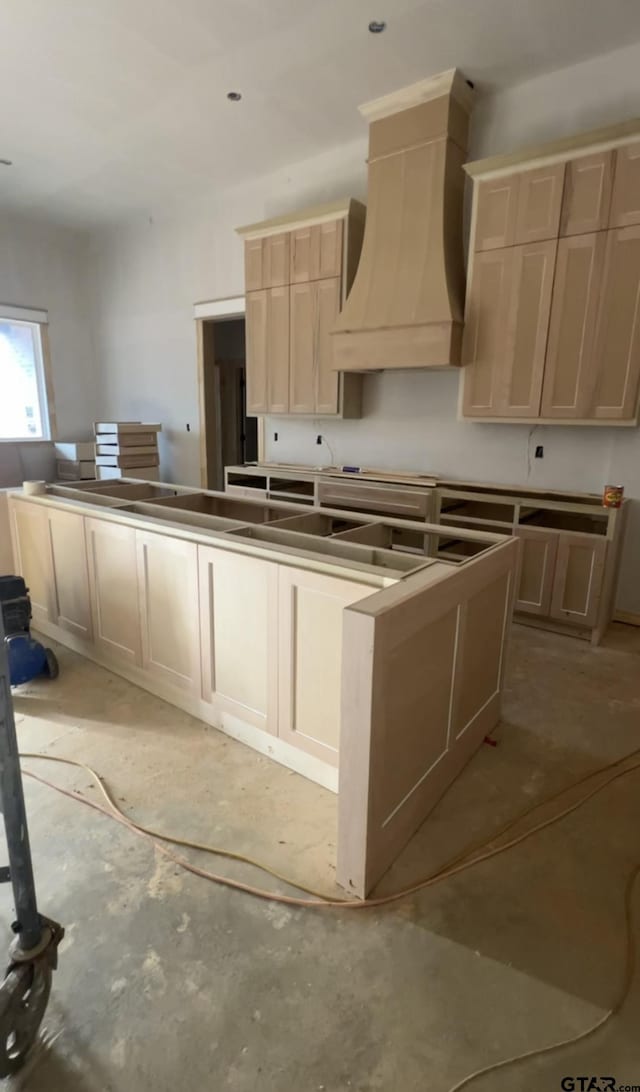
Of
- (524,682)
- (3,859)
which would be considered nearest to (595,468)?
(524,682)

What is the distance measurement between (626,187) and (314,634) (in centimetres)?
310

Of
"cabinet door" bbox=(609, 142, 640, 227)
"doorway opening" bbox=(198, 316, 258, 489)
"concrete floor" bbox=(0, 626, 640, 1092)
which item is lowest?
"concrete floor" bbox=(0, 626, 640, 1092)

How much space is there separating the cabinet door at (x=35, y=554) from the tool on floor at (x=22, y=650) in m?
0.42

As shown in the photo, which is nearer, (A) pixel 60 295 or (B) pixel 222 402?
(A) pixel 60 295

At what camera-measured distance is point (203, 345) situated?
6.00 metres

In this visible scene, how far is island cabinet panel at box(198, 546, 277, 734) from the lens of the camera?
2041 mm

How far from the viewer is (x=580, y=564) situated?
3.32 metres

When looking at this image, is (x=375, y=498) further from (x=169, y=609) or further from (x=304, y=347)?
(x=169, y=609)

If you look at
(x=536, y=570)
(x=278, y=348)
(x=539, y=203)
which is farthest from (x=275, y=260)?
(x=536, y=570)

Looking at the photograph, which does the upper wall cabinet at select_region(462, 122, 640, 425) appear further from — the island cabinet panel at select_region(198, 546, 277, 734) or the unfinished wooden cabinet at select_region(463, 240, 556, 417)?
the island cabinet panel at select_region(198, 546, 277, 734)

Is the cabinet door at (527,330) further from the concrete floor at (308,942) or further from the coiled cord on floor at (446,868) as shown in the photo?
the coiled cord on floor at (446,868)

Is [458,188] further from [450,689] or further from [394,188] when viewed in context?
[450,689]

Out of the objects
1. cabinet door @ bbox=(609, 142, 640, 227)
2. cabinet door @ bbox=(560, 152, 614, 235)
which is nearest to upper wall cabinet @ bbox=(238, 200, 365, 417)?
cabinet door @ bbox=(560, 152, 614, 235)

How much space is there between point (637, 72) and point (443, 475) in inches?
105
